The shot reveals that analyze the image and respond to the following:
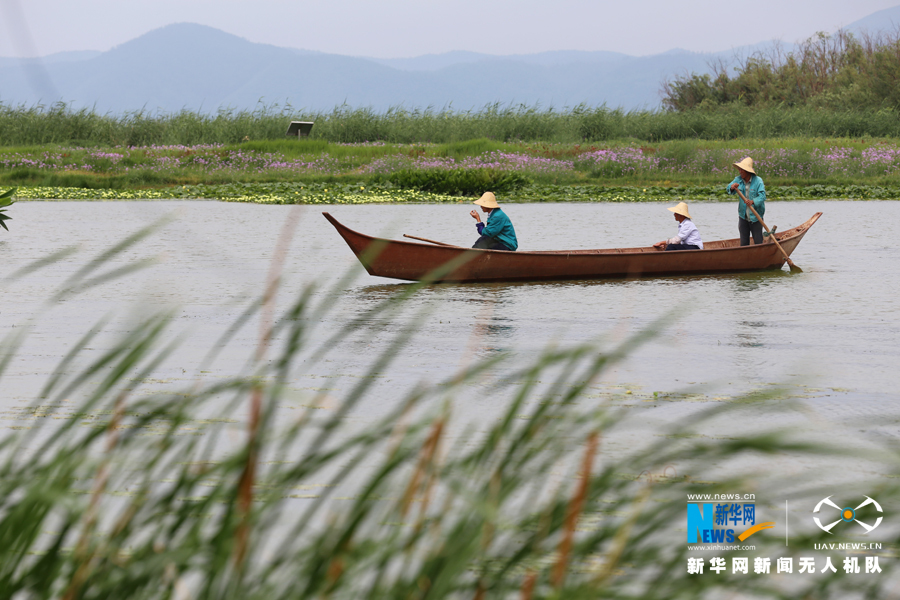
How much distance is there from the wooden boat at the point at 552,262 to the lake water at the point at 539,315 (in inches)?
6.8

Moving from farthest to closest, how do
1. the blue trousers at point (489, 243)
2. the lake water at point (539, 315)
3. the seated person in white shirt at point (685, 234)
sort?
the seated person in white shirt at point (685, 234) → the blue trousers at point (489, 243) → the lake water at point (539, 315)

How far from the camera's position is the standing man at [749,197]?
1348cm

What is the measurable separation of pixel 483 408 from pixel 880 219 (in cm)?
1819

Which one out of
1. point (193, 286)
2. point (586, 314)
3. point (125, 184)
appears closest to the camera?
point (586, 314)

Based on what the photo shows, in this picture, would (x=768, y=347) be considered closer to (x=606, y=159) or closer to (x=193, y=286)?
(x=193, y=286)

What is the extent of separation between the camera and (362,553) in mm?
1792

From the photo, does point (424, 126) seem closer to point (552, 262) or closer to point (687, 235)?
point (687, 235)

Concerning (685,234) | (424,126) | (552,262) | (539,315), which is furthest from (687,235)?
(424,126)

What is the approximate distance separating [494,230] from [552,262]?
34.9 inches

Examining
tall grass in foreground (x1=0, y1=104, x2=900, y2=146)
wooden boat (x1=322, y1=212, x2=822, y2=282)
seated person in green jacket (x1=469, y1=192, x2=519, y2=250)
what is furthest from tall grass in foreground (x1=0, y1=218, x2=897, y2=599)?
tall grass in foreground (x1=0, y1=104, x2=900, y2=146)

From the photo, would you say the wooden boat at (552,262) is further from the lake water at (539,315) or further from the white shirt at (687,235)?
the white shirt at (687,235)

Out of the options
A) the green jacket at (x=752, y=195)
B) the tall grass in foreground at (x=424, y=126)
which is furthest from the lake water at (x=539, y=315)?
the tall grass in foreground at (x=424, y=126)

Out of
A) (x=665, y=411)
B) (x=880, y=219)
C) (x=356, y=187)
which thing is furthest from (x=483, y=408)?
(x=356, y=187)

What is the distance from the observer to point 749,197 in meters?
13.5
